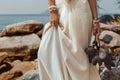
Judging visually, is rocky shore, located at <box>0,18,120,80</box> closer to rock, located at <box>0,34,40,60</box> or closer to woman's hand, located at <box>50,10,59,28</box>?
rock, located at <box>0,34,40,60</box>

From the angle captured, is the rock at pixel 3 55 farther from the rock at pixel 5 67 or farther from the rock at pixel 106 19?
the rock at pixel 106 19

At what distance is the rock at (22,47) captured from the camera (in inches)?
223

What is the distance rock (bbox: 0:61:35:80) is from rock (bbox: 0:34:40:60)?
0.41 meters

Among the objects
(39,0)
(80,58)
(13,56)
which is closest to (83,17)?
(80,58)

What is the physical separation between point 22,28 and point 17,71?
1.25 meters

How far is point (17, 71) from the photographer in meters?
4.75

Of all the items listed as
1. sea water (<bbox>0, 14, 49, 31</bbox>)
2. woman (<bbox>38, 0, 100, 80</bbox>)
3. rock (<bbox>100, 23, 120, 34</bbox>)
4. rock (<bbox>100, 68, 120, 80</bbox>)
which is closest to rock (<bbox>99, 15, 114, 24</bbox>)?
rock (<bbox>100, 23, 120, 34</bbox>)

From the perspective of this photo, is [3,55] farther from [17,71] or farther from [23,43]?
[23,43]

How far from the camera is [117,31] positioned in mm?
5832

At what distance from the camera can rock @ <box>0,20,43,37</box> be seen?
5636mm

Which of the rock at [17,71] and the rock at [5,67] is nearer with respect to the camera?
the rock at [17,71]

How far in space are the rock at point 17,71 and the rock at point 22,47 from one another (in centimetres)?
41

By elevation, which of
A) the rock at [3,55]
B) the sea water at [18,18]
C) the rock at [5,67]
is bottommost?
the rock at [5,67]

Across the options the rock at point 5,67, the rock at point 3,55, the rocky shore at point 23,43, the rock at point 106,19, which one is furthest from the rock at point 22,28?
the rock at point 106,19
